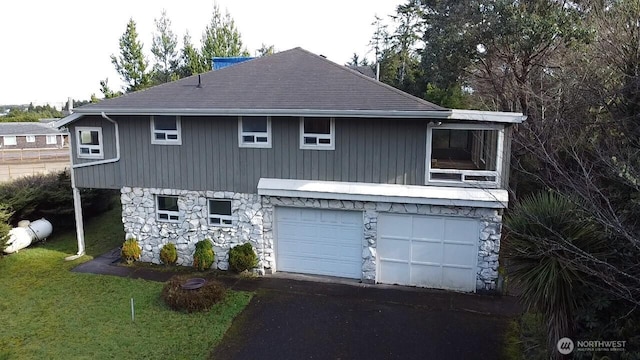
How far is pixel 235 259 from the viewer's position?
11750 millimetres

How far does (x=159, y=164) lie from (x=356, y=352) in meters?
7.88

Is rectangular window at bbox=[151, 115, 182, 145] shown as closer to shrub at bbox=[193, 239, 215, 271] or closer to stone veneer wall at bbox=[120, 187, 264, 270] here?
stone veneer wall at bbox=[120, 187, 264, 270]

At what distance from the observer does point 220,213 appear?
12.4m

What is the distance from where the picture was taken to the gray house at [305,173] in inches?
418

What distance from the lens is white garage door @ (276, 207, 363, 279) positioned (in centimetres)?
1158

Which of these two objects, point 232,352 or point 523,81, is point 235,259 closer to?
point 232,352

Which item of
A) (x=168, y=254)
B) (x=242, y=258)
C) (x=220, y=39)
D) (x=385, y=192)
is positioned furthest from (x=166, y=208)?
(x=220, y=39)

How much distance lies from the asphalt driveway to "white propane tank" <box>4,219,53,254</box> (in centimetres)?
817

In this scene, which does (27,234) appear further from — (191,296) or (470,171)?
(470,171)

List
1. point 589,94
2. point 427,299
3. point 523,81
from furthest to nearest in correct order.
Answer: point 523,81 < point 589,94 < point 427,299

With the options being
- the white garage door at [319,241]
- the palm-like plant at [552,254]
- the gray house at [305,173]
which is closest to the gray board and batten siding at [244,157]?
the gray house at [305,173]

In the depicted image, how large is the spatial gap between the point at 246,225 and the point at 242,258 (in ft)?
3.07

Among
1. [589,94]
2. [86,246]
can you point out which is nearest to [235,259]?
[86,246]

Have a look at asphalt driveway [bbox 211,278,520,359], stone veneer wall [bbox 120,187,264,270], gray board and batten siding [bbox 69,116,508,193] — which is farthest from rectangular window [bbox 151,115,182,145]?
asphalt driveway [bbox 211,278,520,359]
